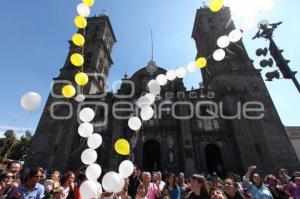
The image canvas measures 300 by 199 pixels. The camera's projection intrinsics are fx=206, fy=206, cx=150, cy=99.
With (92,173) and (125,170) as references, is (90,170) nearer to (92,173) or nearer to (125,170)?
(92,173)

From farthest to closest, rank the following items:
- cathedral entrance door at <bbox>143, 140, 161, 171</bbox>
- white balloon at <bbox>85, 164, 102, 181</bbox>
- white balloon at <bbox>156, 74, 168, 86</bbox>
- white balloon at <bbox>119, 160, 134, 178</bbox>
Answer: cathedral entrance door at <bbox>143, 140, 161, 171</bbox> < white balloon at <bbox>156, 74, 168, 86</bbox> < white balloon at <bbox>119, 160, 134, 178</bbox> < white balloon at <bbox>85, 164, 102, 181</bbox>

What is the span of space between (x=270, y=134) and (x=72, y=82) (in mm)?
22278

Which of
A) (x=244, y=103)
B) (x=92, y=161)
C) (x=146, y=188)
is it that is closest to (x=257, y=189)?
(x=146, y=188)

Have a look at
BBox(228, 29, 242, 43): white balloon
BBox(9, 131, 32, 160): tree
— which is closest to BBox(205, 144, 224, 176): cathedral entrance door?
BBox(228, 29, 242, 43): white balloon

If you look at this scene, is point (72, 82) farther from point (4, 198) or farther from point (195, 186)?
point (195, 186)

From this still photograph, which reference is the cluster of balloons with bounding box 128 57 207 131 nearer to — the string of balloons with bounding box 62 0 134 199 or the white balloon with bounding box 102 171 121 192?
the string of balloons with bounding box 62 0 134 199

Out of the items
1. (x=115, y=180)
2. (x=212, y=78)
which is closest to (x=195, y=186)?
(x=115, y=180)

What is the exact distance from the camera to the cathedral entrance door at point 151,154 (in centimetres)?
2088

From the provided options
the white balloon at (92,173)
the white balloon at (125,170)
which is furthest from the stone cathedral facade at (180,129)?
the white balloon at (92,173)

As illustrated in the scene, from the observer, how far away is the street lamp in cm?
658

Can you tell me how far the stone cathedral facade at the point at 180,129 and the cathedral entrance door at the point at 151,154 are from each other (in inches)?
1.5

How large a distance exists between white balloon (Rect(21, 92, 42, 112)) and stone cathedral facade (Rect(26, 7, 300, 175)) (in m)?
13.9

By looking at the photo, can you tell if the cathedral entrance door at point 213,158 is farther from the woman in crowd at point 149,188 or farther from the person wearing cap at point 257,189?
the person wearing cap at point 257,189

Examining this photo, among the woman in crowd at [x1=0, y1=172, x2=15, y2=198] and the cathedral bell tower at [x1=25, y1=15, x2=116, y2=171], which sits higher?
the cathedral bell tower at [x1=25, y1=15, x2=116, y2=171]
